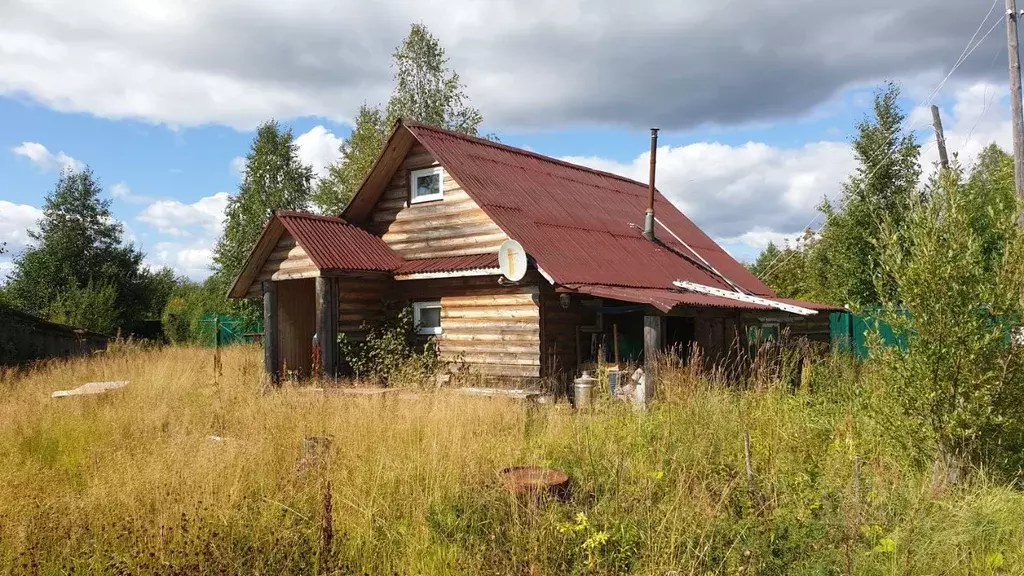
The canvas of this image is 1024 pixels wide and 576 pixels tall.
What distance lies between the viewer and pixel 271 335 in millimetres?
14898

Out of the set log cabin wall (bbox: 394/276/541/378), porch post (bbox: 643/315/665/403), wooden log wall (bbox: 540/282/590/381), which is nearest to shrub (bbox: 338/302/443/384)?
log cabin wall (bbox: 394/276/541/378)

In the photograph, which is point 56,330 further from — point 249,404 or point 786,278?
point 786,278

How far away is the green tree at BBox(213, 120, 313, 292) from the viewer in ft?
104

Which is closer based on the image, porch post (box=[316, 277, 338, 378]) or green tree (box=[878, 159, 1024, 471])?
green tree (box=[878, 159, 1024, 471])

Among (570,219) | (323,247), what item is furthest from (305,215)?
(570,219)

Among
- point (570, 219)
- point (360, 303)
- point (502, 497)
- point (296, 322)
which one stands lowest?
point (502, 497)

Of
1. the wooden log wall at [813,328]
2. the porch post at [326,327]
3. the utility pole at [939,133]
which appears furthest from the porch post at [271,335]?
the utility pole at [939,133]

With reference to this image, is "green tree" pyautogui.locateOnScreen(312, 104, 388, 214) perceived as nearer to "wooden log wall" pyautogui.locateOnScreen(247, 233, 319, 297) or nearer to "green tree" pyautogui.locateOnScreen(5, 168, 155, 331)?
"green tree" pyautogui.locateOnScreen(5, 168, 155, 331)

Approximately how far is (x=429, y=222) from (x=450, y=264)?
5.33 ft

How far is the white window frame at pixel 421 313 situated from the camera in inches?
598

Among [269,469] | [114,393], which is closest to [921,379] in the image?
[269,469]

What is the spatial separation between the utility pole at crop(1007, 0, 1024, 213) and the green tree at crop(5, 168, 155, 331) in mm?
30172

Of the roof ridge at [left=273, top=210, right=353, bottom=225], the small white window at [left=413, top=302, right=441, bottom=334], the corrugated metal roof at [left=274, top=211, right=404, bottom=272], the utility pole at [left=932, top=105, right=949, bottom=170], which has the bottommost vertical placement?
the small white window at [left=413, top=302, right=441, bottom=334]

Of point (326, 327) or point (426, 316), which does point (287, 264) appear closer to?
point (326, 327)
